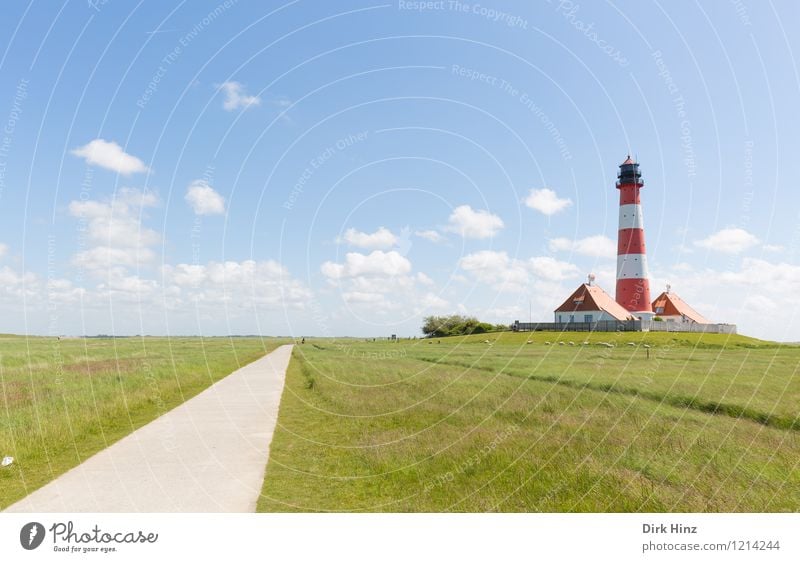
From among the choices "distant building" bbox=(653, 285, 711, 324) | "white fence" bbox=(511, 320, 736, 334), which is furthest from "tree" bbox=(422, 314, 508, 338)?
"distant building" bbox=(653, 285, 711, 324)

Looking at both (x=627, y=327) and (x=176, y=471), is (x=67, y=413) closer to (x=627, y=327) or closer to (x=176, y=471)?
(x=176, y=471)

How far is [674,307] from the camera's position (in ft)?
269

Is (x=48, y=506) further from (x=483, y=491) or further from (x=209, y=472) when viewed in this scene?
(x=483, y=491)

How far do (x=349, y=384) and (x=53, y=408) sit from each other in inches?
436

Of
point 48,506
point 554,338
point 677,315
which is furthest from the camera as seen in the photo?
point 677,315

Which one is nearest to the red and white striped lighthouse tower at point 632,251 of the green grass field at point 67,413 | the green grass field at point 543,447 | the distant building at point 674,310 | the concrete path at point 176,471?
the distant building at point 674,310

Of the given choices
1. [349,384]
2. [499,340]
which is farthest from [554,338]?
[349,384]

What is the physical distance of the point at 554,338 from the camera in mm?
63562

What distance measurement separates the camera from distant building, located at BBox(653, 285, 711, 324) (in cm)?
8119

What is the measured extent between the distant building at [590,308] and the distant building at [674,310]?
12.1m

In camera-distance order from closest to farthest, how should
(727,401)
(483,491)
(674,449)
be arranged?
(483,491), (674,449), (727,401)
